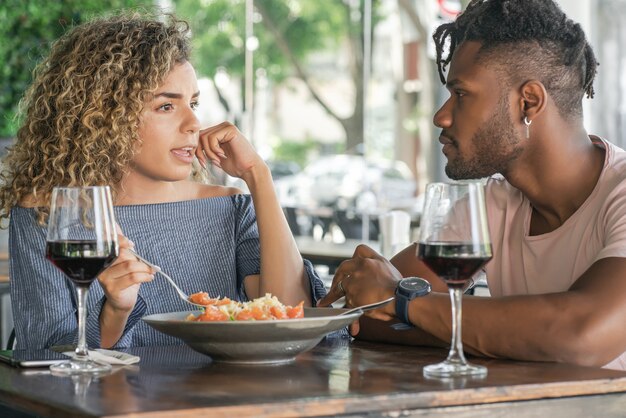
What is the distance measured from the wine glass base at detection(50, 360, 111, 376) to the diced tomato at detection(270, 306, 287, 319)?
0.31m

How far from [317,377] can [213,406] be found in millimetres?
303

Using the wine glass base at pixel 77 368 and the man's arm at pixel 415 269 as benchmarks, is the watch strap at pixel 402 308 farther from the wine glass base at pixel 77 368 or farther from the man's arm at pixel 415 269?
the wine glass base at pixel 77 368

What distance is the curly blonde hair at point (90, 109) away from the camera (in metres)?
2.68

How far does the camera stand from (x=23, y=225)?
2.47 m

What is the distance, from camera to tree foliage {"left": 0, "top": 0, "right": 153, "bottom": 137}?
8.29m

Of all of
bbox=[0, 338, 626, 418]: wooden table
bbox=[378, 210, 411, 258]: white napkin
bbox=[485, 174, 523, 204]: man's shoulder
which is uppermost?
bbox=[485, 174, 523, 204]: man's shoulder

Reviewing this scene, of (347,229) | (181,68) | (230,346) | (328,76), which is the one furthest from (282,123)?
(230,346)

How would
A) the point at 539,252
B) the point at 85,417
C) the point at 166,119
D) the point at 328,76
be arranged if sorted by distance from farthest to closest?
the point at 328,76 → the point at 166,119 → the point at 539,252 → the point at 85,417

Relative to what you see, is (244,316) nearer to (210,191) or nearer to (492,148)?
(492,148)

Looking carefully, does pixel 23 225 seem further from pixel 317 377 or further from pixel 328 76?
pixel 328 76

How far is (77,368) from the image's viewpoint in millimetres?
1738

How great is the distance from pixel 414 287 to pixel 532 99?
61 cm

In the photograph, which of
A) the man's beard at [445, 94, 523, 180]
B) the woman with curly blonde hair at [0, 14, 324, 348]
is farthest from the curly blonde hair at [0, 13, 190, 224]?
the man's beard at [445, 94, 523, 180]

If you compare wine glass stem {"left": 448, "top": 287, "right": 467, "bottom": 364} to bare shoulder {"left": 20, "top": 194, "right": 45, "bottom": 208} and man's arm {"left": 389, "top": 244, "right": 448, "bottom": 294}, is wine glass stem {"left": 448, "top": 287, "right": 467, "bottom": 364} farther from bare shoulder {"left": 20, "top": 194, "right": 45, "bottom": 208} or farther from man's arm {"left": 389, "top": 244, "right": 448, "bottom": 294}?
bare shoulder {"left": 20, "top": 194, "right": 45, "bottom": 208}
